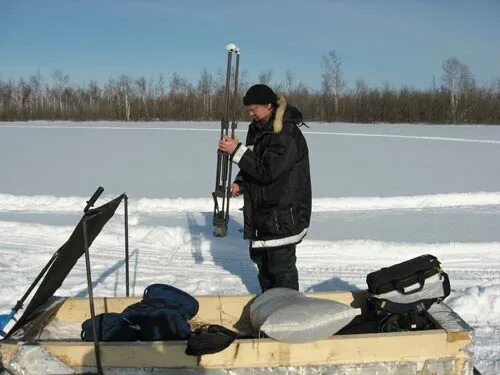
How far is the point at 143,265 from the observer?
17.2ft

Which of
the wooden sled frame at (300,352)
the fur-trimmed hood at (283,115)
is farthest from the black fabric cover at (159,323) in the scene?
the fur-trimmed hood at (283,115)

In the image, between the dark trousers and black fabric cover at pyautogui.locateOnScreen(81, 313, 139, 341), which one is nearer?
black fabric cover at pyautogui.locateOnScreen(81, 313, 139, 341)

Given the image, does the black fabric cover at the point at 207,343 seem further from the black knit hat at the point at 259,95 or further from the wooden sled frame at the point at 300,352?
the black knit hat at the point at 259,95

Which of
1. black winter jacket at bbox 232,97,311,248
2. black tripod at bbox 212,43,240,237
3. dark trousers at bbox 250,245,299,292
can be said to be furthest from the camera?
black tripod at bbox 212,43,240,237

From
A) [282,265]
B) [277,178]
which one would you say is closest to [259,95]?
[277,178]

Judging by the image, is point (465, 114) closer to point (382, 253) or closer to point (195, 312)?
point (382, 253)

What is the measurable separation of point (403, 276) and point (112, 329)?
5.10 feet

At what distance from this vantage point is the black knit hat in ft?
10.9

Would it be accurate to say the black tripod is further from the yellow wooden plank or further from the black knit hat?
the yellow wooden plank

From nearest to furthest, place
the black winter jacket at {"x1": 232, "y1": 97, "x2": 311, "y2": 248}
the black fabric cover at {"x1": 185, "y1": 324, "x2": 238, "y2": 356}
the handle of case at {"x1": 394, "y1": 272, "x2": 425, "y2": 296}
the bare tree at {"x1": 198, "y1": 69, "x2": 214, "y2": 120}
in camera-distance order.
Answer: the black fabric cover at {"x1": 185, "y1": 324, "x2": 238, "y2": 356}, the handle of case at {"x1": 394, "y1": 272, "x2": 425, "y2": 296}, the black winter jacket at {"x1": 232, "y1": 97, "x2": 311, "y2": 248}, the bare tree at {"x1": 198, "y1": 69, "x2": 214, "y2": 120}

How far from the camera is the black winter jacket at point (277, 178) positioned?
3.30 m

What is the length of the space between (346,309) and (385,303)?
1.26ft

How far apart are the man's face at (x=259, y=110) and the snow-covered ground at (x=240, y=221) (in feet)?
5.80

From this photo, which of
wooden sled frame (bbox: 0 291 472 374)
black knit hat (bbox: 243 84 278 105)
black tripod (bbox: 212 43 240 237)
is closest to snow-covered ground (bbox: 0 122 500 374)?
black tripod (bbox: 212 43 240 237)
